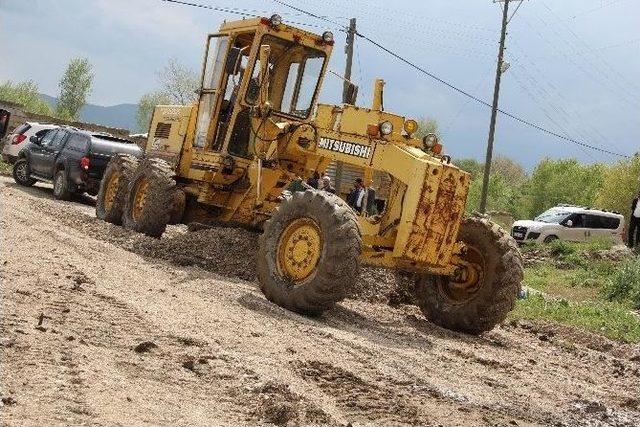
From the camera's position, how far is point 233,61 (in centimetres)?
1255

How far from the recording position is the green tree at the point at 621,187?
197 feet

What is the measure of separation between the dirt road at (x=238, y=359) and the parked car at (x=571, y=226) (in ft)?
60.2

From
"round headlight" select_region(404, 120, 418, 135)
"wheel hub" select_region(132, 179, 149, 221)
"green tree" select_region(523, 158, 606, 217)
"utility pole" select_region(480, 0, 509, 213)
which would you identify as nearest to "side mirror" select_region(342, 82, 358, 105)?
"round headlight" select_region(404, 120, 418, 135)

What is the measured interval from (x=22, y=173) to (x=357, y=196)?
14.3 m

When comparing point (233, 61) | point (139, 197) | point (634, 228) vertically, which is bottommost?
point (139, 197)

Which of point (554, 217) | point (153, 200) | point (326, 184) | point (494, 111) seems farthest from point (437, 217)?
point (494, 111)

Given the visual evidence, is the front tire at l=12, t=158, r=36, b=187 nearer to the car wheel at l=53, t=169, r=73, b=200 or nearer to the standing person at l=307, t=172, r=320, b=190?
the car wheel at l=53, t=169, r=73, b=200

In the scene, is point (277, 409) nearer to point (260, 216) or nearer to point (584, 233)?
point (260, 216)

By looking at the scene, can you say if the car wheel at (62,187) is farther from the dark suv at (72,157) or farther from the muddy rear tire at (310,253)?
the muddy rear tire at (310,253)

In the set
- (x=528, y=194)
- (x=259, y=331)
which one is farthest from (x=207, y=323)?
(x=528, y=194)

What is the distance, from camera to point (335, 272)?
8.49 m

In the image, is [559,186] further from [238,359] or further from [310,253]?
[238,359]

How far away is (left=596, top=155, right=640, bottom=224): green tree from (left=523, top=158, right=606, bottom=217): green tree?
15950 millimetres

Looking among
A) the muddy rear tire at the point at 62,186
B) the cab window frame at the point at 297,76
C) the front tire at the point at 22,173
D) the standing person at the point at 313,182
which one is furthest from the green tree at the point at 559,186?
the standing person at the point at 313,182
